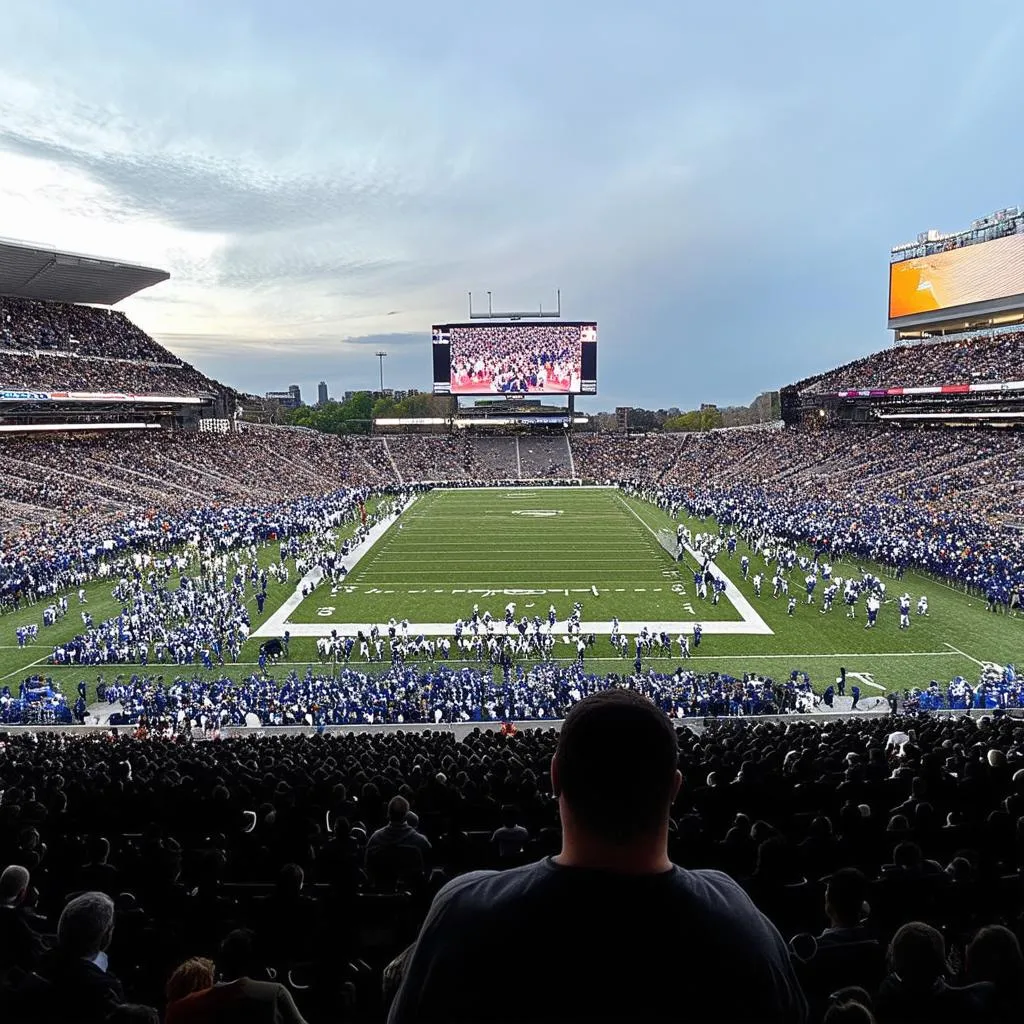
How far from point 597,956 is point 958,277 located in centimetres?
6826

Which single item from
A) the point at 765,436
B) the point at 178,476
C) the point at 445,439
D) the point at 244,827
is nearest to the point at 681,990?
the point at 244,827

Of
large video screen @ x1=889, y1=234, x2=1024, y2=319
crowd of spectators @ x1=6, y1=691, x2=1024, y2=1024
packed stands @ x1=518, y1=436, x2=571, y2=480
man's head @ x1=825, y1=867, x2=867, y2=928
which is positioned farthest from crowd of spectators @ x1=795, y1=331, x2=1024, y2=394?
man's head @ x1=825, y1=867, x2=867, y2=928

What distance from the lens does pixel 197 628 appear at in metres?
20.6

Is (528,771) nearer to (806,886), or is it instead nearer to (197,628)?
(806,886)

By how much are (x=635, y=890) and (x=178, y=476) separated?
52.2m

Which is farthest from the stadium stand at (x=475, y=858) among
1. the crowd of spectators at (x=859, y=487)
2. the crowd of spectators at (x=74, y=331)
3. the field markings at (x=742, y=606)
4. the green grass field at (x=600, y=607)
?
the crowd of spectators at (x=74, y=331)

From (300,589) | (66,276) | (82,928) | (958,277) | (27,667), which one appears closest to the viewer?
(82,928)

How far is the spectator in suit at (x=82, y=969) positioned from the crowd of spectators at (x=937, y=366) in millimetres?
55222

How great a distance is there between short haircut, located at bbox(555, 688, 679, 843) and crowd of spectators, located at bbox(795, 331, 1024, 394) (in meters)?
55.3

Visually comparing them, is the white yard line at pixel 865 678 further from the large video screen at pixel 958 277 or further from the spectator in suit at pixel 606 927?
the large video screen at pixel 958 277

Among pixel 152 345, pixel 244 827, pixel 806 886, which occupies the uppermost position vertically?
pixel 152 345

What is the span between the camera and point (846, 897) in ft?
10.4

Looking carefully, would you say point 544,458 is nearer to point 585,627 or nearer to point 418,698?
point 585,627

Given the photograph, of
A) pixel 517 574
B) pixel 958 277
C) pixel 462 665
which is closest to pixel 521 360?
pixel 958 277
